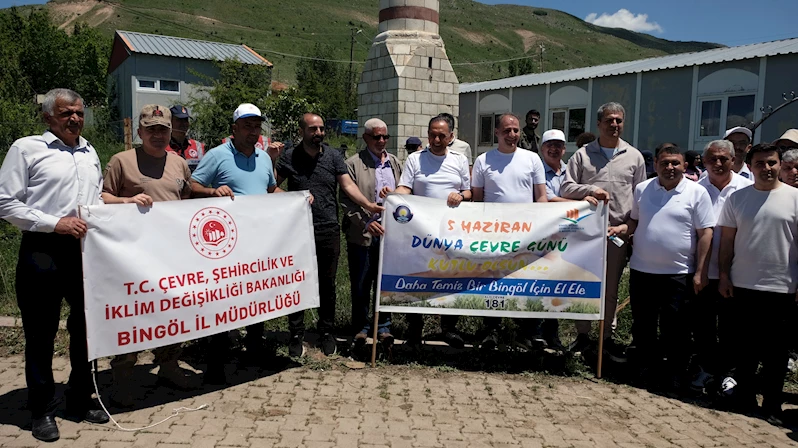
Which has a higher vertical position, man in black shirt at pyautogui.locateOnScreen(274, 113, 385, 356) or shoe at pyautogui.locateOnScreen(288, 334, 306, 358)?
man in black shirt at pyautogui.locateOnScreen(274, 113, 385, 356)

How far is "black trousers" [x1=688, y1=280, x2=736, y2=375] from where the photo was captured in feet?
15.6

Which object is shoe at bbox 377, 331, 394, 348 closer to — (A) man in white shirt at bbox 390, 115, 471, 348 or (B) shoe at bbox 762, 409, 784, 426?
(A) man in white shirt at bbox 390, 115, 471, 348

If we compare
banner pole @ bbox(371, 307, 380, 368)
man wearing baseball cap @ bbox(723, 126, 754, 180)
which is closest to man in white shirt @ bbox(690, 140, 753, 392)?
man wearing baseball cap @ bbox(723, 126, 754, 180)

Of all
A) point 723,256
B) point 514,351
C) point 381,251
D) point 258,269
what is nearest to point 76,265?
point 258,269

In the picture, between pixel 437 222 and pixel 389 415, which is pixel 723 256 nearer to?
pixel 437 222

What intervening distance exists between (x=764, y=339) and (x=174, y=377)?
4.49 meters

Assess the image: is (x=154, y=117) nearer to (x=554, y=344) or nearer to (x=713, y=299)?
(x=554, y=344)

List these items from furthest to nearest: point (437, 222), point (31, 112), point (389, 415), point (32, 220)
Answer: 1. point (31, 112)
2. point (437, 222)
3. point (389, 415)
4. point (32, 220)

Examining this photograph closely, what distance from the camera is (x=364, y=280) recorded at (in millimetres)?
5480

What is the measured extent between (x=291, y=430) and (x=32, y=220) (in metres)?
2.08

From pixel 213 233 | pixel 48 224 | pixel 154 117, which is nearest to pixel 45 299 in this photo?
pixel 48 224

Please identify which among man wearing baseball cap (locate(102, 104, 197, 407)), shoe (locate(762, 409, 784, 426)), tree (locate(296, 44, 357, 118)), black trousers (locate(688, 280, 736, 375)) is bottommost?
shoe (locate(762, 409, 784, 426))

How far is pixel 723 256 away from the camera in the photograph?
4.51m

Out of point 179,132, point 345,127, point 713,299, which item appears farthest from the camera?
point 345,127
